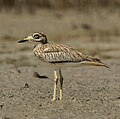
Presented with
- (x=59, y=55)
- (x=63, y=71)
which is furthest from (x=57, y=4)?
(x=59, y=55)

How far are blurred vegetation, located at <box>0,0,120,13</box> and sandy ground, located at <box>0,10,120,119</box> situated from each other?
478mm

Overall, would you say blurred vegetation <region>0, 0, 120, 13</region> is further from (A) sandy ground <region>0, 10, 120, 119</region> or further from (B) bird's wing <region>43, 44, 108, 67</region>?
(B) bird's wing <region>43, 44, 108, 67</region>

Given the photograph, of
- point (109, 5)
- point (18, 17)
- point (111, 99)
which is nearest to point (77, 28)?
point (18, 17)

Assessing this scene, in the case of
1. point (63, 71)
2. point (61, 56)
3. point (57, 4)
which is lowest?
point (57, 4)

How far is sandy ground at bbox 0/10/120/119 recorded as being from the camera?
8.67 m

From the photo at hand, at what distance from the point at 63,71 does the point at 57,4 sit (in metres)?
12.4

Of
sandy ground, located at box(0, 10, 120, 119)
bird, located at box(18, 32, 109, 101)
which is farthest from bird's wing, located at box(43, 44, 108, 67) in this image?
sandy ground, located at box(0, 10, 120, 119)

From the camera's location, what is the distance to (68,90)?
34.3ft

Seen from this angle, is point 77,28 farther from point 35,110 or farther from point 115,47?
point 35,110

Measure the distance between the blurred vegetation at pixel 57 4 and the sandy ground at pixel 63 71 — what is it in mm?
478

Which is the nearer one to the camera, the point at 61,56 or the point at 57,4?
the point at 61,56

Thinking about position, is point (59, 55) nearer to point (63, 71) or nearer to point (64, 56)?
point (64, 56)

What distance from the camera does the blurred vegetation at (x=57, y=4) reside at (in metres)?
24.2

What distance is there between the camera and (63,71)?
13.5 metres
